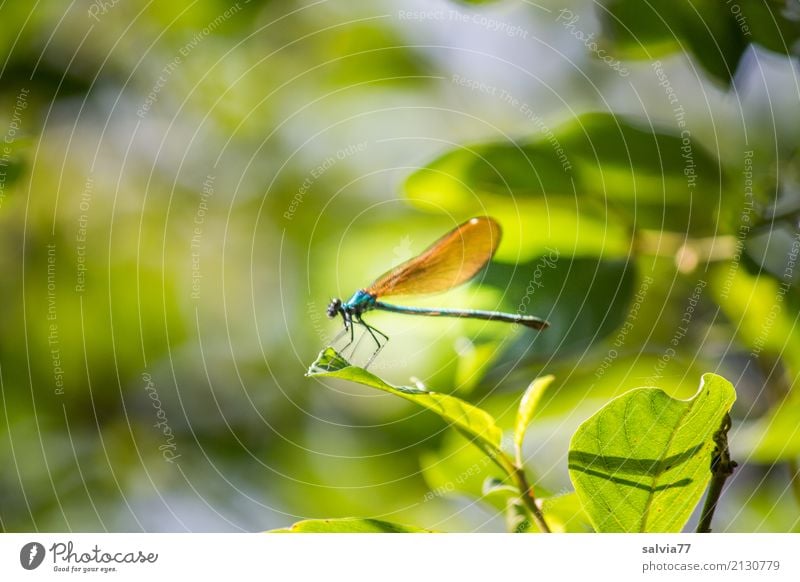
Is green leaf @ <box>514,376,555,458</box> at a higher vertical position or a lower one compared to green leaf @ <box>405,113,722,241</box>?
lower

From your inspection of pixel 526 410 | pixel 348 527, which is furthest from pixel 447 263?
pixel 348 527

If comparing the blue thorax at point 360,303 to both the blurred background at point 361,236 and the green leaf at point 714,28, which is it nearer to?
the blurred background at point 361,236

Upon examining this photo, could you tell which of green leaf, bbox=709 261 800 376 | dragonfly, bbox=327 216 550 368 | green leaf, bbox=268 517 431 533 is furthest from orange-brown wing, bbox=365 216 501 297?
green leaf, bbox=268 517 431 533

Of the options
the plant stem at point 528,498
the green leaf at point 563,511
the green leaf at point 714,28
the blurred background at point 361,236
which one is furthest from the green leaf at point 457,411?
the green leaf at point 714,28

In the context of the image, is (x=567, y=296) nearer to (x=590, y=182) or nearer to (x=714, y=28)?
(x=590, y=182)

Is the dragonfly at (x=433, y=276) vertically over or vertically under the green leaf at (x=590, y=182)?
under

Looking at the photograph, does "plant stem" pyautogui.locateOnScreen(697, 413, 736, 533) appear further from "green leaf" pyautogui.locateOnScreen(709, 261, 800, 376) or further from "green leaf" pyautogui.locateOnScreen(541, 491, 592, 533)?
"green leaf" pyautogui.locateOnScreen(709, 261, 800, 376)
